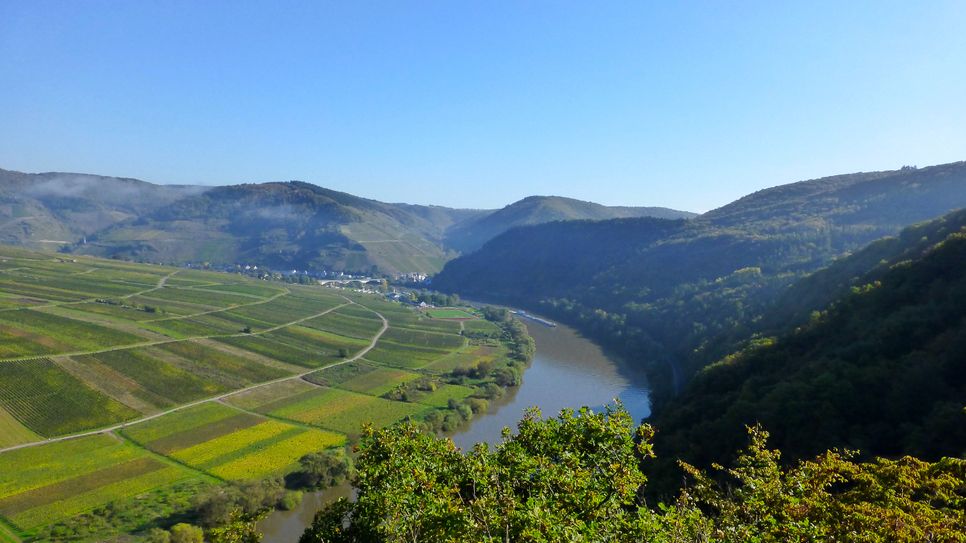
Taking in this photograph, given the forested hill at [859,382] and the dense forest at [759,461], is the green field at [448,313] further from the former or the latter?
the dense forest at [759,461]

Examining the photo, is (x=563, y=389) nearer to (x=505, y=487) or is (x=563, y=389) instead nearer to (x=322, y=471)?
(x=322, y=471)

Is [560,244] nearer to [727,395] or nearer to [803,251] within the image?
[803,251]

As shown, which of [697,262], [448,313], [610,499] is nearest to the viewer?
[610,499]

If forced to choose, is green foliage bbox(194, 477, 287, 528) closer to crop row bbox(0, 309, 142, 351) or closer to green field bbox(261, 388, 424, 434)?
green field bbox(261, 388, 424, 434)

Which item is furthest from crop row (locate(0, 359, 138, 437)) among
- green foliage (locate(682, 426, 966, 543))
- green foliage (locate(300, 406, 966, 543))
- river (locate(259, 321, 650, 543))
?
green foliage (locate(682, 426, 966, 543))

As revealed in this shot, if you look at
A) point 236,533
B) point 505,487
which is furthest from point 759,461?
point 236,533

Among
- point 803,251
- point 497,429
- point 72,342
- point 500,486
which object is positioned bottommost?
point 497,429

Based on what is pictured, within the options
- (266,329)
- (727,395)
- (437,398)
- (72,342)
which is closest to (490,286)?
(266,329)
